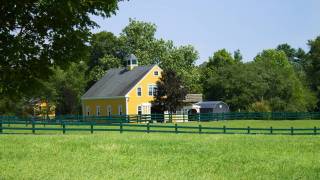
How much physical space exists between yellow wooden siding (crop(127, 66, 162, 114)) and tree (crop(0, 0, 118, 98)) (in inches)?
2164

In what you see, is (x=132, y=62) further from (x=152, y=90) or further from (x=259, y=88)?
(x=259, y=88)

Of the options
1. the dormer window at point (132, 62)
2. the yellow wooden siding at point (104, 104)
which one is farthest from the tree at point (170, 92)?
the dormer window at point (132, 62)

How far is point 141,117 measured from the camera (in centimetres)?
6206

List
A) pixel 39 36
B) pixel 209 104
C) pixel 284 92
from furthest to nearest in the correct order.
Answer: pixel 284 92
pixel 209 104
pixel 39 36

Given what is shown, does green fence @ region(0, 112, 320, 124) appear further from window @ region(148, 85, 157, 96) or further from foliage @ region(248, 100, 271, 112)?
foliage @ region(248, 100, 271, 112)

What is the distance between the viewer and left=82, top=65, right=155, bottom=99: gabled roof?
71.7m

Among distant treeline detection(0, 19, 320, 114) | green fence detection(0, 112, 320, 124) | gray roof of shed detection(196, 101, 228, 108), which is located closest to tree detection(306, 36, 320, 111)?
distant treeline detection(0, 19, 320, 114)

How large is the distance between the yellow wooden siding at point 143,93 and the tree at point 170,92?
3.46 metres

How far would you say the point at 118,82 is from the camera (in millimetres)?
74938

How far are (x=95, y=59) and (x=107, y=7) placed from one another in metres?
84.5

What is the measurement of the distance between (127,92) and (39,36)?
183 feet

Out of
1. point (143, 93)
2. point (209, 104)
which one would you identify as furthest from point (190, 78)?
point (143, 93)

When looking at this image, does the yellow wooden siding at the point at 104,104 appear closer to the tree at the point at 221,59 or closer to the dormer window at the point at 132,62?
the dormer window at the point at 132,62

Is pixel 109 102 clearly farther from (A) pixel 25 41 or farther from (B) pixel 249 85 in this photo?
(A) pixel 25 41
